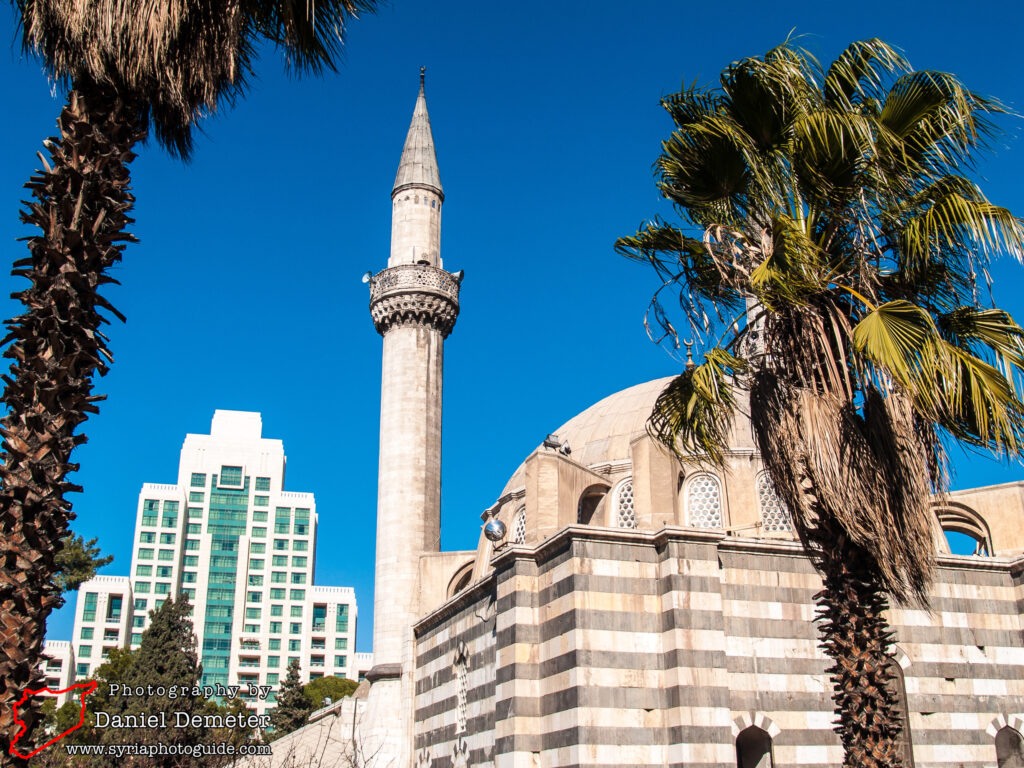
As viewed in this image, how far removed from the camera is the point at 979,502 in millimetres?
22125

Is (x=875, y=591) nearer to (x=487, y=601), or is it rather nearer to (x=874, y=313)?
(x=874, y=313)

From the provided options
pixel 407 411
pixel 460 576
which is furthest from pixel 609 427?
pixel 407 411

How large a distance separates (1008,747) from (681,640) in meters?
6.56

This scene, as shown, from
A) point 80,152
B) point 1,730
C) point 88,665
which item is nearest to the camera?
point 1,730

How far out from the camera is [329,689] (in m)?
68.2

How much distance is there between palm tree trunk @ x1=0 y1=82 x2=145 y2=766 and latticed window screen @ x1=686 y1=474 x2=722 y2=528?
16615mm

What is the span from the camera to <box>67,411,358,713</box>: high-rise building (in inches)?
3167

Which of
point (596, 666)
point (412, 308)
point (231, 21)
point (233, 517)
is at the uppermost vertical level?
point (233, 517)

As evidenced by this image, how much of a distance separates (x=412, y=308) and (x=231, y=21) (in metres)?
23.4

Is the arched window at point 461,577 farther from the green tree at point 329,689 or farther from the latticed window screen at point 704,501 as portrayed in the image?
the green tree at point 329,689

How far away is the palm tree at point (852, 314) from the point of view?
28.2ft

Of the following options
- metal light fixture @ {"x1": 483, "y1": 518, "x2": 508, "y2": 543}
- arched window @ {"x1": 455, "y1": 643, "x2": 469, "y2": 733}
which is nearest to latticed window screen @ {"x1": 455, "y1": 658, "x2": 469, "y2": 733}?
arched window @ {"x1": 455, "y1": 643, "x2": 469, "y2": 733}

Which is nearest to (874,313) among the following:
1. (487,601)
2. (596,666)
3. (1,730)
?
(1,730)

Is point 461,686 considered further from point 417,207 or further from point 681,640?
point 417,207
